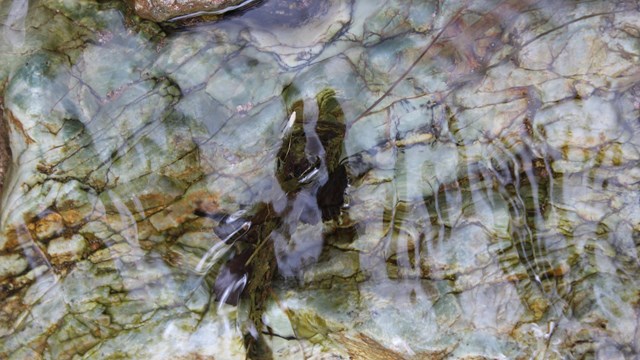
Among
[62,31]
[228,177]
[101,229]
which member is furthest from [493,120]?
[62,31]

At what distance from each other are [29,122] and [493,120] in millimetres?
2950

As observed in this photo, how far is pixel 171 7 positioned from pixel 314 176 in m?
1.52

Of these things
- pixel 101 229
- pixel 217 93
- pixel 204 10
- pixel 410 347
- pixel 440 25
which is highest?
pixel 204 10

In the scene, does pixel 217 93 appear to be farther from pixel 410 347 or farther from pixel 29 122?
pixel 410 347

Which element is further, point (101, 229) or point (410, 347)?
point (101, 229)

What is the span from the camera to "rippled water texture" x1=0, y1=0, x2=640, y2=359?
294 cm

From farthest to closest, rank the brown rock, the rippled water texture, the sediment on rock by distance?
the brown rock < the sediment on rock < the rippled water texture

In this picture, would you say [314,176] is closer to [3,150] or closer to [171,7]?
[171,7]

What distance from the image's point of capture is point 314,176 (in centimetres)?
335

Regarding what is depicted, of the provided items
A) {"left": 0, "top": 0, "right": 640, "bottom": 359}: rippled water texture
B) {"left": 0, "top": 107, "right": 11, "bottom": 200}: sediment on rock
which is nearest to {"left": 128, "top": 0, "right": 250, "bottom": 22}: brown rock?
{"left": 0, "top": 0, "right": 640, "bottom": 359}: rippled water texture

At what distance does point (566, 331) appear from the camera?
9.19 feet

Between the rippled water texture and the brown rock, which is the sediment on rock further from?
the brown rock

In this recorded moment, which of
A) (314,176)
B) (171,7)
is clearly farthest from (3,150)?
(314,176)

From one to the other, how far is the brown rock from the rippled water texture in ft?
0.26
